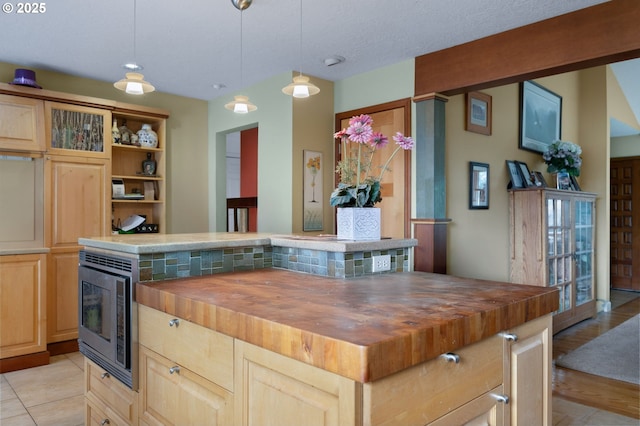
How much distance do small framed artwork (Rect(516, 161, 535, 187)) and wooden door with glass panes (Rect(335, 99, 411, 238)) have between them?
1.53 meters

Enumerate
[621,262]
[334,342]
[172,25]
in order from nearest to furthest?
[334,342], [172,25], [621,262]

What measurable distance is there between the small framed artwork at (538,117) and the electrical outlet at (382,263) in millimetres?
3142

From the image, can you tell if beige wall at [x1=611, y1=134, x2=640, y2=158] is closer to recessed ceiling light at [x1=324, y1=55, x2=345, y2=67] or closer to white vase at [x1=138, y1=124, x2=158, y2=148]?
recessed ceiling light at [x1=324, y1=55, x2=345, y2=67]

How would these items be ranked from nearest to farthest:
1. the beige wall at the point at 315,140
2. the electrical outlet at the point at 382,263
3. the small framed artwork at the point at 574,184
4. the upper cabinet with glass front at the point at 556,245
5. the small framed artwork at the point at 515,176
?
the electrical outlet at the point at 382,263 < the beige wall at the point at 315,140 < the upper cabinet with glass front at the point at 556,245 < the small framed artwork at the point at 515,176 < the small framed artwork at the point at 574,184

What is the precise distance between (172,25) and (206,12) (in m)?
0.34

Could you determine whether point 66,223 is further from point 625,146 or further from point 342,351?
point 625,146

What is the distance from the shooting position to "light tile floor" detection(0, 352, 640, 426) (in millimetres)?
2578

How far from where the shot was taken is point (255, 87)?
438cm

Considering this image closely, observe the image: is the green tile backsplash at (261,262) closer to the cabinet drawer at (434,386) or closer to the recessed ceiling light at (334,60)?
the cabinet drawer at (434,386)

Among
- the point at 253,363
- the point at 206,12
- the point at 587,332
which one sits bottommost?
the point at 587,332

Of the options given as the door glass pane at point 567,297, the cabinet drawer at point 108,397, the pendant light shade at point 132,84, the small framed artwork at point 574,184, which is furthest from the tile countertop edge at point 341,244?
the small framed artwork at point 574,184

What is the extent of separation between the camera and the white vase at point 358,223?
83.3 inches

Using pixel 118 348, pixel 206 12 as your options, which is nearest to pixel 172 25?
pixel 206 12

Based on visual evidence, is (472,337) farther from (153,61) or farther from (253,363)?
(153,61)
